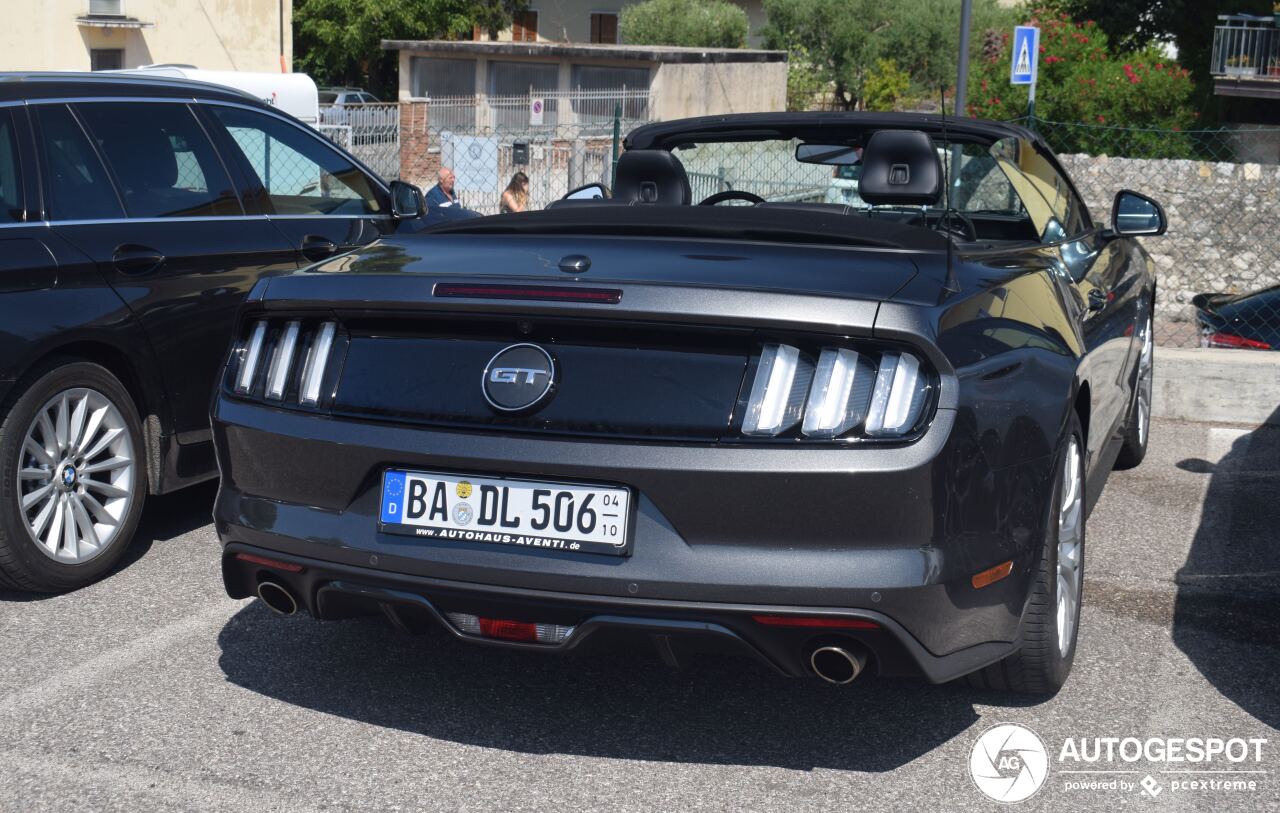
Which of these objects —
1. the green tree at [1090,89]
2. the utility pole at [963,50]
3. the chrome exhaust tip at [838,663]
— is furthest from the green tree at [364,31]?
the chrome exhaust tip at [838,663]

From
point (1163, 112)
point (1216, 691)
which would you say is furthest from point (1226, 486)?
point (1163, 112)

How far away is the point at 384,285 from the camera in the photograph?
140 inches

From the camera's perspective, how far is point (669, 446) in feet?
10.5

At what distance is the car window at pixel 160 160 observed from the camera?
5.22 m

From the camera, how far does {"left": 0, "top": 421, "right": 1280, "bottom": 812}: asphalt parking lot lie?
342 cm

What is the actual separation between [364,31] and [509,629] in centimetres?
5014

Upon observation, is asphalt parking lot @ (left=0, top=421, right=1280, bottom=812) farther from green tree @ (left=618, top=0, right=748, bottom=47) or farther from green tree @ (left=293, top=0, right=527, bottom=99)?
green tree @ (left=618, top=0, right=748, bottom=47)

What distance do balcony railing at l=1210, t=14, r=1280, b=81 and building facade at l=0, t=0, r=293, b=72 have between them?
24.3 metres

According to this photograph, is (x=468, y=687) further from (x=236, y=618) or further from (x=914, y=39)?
(x=914, y=39)

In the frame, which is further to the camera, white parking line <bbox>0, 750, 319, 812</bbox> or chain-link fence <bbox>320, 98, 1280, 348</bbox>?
chain-link fence <bbox>320, 98, 1280, 348</bbox>

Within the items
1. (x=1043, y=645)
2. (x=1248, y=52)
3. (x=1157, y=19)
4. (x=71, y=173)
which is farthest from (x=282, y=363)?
(x=1157, y=19)

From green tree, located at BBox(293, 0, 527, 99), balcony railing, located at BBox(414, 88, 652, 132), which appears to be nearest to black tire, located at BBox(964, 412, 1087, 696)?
balcony railing, located at BBox(414, 88, 652, 132)

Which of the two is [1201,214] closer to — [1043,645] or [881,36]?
[1043,645]

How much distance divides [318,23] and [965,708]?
166ft
